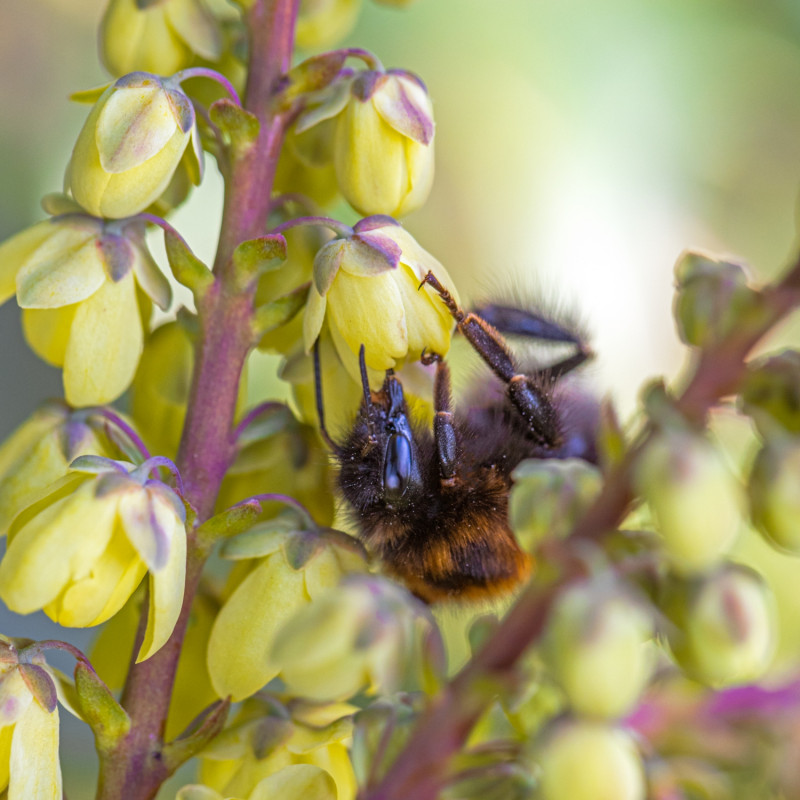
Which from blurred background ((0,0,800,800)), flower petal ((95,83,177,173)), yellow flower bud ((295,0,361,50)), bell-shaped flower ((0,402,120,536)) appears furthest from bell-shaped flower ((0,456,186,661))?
blurred background ((0,0,800,800))

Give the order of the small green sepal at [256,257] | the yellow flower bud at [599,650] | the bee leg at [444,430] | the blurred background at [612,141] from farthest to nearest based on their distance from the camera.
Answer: the blurred background at [612,141] < the bee leg at [444,430] < the small green sepal at [256,257] < the yellow flower bud at [599,650]

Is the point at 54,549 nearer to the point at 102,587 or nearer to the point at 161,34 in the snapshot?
the point at 102,587

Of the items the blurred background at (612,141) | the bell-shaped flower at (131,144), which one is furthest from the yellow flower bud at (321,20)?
the blurred background at (612,141)

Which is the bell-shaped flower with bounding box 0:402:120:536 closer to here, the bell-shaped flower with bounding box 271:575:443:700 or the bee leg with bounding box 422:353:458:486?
the bee leg with bounding box 422:353:458:486

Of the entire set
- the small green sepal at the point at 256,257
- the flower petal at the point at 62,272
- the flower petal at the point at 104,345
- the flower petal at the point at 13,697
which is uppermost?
the small green sepal at the point at 256,257

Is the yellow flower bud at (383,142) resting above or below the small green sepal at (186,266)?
above

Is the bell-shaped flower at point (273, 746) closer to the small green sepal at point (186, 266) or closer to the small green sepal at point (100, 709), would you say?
the small green sepal at point (100, 709)

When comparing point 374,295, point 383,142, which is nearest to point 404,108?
point 383,142
